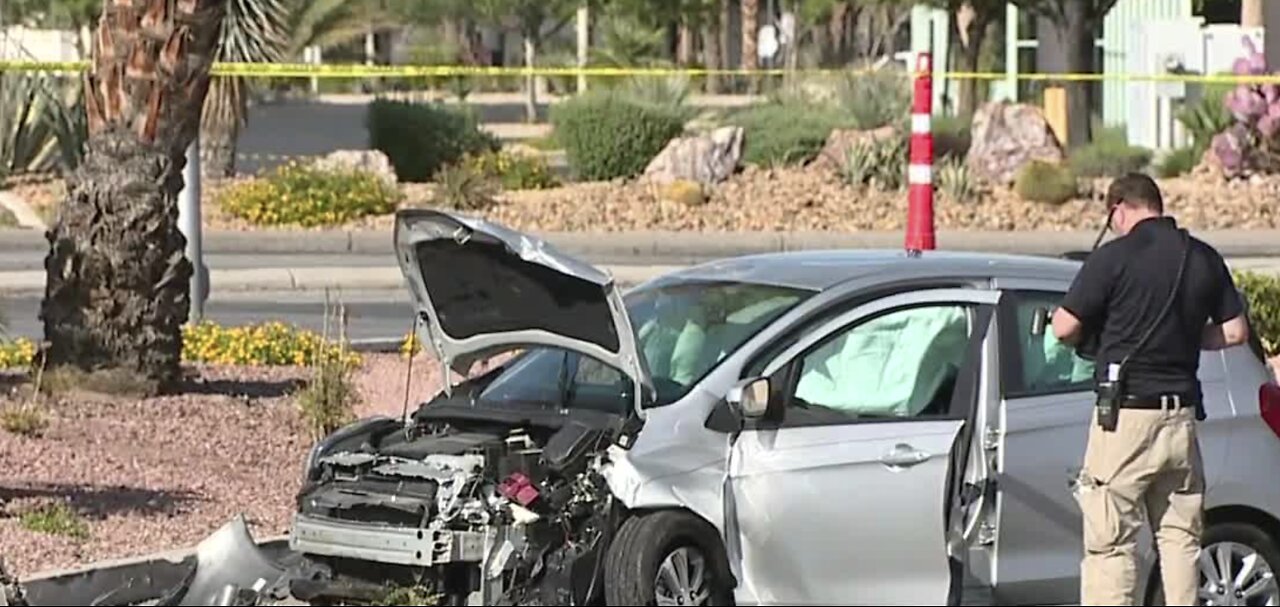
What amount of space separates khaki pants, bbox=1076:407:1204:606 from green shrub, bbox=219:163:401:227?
59.4 feet

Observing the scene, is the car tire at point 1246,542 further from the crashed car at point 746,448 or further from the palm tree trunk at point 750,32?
the palm tree trunk at point 750,32

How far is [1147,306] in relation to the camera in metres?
7.62

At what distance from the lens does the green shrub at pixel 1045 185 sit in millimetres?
26453

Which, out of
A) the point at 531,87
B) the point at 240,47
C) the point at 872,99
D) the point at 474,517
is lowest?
the point at 474,517

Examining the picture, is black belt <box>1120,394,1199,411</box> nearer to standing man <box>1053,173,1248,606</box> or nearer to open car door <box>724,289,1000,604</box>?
standing man <box>1053,173,1248,606</box>

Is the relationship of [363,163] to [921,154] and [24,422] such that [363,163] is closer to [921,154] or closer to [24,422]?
[921,154]

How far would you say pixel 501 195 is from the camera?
87.0ft

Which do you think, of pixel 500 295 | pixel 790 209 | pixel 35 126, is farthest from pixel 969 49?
pixel 500 295

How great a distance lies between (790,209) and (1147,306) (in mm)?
18264

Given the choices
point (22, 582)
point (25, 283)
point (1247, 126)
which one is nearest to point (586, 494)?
point (22, 582)

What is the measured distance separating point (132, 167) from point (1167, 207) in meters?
16.6

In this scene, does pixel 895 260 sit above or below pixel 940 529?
above

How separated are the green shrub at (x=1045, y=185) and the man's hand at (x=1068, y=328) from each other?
19.0 metres

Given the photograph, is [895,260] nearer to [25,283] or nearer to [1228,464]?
[1228,464]
